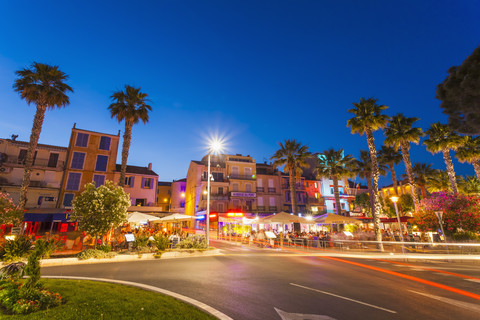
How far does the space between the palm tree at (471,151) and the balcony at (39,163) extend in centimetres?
5063

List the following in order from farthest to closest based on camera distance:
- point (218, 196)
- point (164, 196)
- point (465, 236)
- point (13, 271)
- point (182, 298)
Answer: point (164, 196) < point (218, 196) < point (465, 236) < point (182, 298) < point (13, 271)

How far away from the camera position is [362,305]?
6.11 meters

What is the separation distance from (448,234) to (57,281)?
1062 inches

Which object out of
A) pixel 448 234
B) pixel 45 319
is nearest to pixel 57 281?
pixel 45 319

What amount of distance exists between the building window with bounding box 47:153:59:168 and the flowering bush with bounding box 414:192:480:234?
43587 millimetres

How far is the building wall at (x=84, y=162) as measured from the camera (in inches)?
1194

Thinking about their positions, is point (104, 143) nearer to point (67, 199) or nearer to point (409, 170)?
point (67, 199)

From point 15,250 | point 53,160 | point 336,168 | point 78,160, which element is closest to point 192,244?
point 15,250

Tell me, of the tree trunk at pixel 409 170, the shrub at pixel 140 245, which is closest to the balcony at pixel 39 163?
the shrub at pixel 140 245

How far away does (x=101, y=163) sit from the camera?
32781mm

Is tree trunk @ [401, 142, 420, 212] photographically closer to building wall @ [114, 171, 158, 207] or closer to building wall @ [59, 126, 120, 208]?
building wall @ [114, 171, 158, 207]

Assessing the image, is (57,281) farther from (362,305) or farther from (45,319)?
(362,305)

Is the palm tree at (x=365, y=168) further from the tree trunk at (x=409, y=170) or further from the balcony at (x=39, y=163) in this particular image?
the balcony at (x=39, y=163)

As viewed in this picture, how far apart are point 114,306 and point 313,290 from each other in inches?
232
